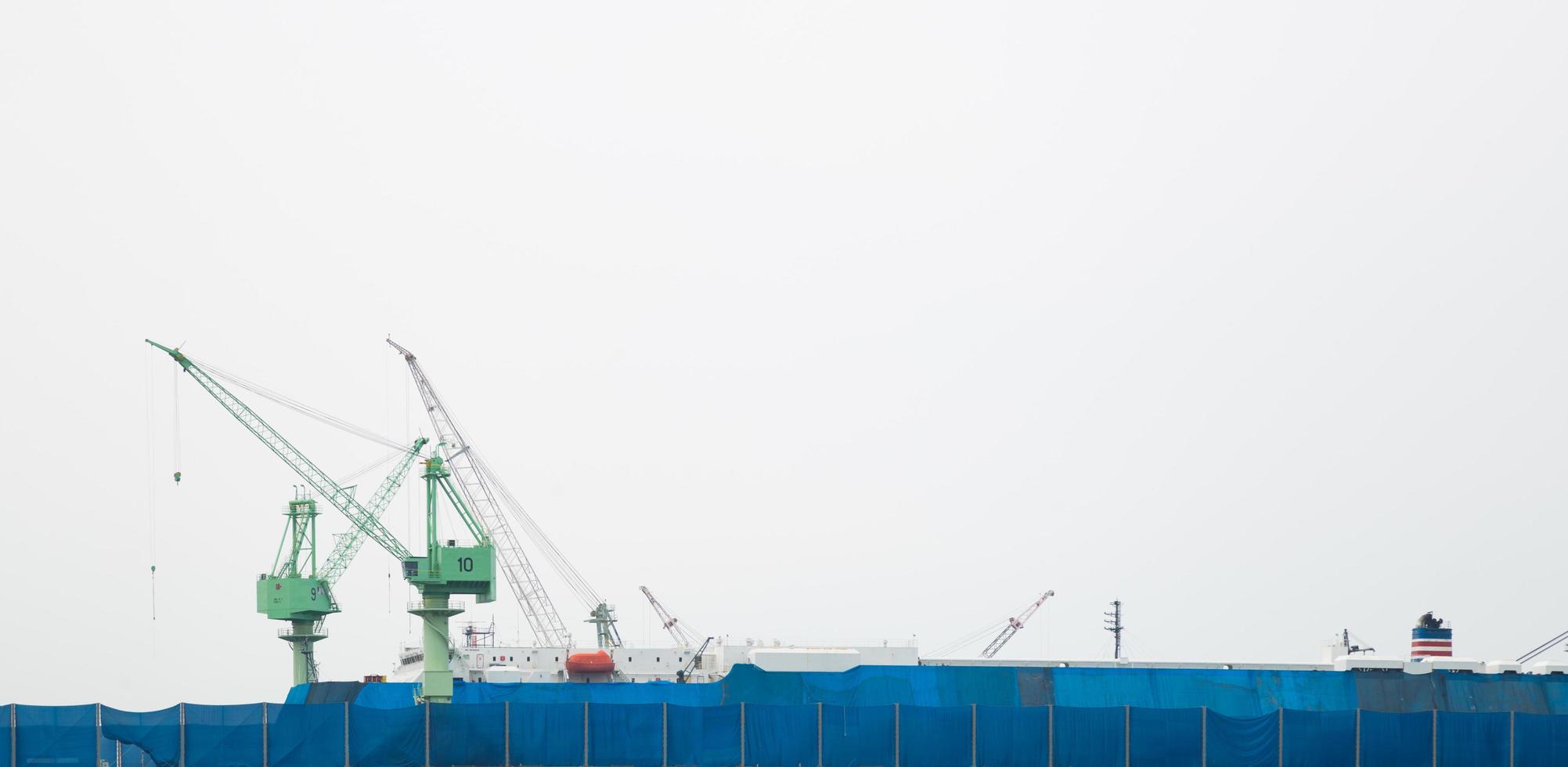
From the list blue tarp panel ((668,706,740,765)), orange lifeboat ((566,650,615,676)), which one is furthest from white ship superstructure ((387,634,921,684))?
blue tarp panel ((668,706,740,765))

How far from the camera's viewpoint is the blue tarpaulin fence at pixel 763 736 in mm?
66562

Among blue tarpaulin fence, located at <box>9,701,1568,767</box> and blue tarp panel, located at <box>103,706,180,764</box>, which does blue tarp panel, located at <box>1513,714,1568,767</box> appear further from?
blue tarp panel, located at <box>103,706,180,764</box>

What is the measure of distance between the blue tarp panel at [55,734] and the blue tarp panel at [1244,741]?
43355 mm

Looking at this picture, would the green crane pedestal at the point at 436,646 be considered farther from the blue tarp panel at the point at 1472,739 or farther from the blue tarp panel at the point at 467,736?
the blue tarp panel at the point at 1472,739

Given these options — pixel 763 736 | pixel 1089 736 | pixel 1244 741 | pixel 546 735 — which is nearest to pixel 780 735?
pixel 763 736

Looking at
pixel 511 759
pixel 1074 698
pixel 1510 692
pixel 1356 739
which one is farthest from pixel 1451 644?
pixel 511 759

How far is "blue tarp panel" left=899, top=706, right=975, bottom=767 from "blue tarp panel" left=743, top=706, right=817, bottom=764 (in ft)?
12.1

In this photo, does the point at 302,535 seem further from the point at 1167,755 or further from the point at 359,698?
the point at 1167,755

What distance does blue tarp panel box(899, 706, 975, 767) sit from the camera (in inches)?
2788

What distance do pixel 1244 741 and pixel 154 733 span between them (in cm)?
4278

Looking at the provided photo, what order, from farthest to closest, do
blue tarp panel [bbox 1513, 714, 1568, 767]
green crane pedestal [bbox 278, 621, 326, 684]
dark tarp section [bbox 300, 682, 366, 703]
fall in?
green crane pedestal [bbox 278, 621, 326, 684] < dark tarp section [bbox 300, 682, 366, 703] < blue tarp panel [bbox 1513, 714, 1568, 767]

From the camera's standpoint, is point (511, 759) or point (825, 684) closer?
point (511, 759)

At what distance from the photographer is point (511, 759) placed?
69312 mm

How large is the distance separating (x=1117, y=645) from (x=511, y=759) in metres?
84.8
